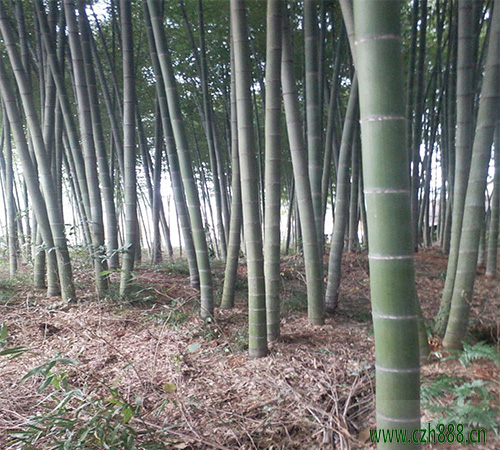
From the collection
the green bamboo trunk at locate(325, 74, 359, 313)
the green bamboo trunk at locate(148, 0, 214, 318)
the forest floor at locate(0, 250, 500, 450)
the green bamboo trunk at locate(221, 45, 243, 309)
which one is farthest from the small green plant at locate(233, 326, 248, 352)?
the green bamboo trunk at locate(325, 74, 359, 313)

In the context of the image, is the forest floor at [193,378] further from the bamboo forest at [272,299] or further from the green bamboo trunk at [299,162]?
the green bamboo trunk at [299,162]

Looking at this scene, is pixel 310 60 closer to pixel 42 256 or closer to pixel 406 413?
pixel 406 413

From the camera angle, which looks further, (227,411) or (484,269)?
(484,269)

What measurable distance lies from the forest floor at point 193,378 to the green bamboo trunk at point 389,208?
1.60 feet

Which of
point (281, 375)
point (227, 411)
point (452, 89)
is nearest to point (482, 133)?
point (281, 375)

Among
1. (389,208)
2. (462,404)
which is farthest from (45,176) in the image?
(462,404)

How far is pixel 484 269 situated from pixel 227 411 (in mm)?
4467

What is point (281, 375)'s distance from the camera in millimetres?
2182

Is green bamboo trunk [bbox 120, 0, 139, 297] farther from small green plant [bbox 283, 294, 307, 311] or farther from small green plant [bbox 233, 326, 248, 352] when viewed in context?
small green plant [bbox 283, 294, 307, 311]

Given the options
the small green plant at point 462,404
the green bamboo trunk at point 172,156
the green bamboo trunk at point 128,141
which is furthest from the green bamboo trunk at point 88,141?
the small green plant at point 462,404

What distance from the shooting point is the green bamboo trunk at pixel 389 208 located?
108cm

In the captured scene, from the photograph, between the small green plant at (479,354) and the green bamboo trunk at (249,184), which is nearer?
the small green plant at (479,354)

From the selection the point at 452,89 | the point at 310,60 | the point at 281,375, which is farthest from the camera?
the point at 452,89

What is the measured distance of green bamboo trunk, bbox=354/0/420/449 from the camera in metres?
1.08
